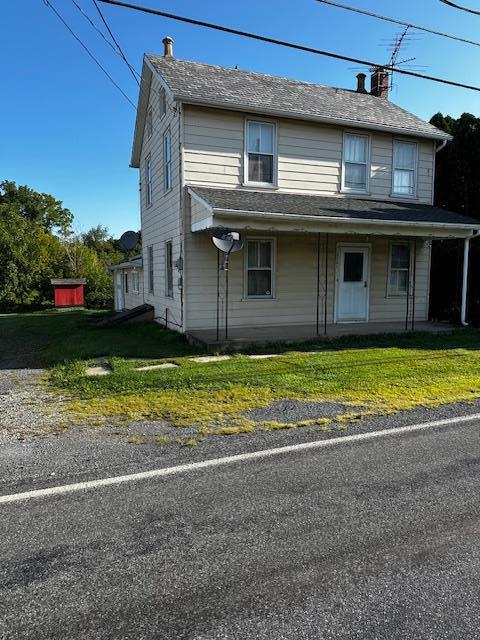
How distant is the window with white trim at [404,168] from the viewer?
13414 millimetres

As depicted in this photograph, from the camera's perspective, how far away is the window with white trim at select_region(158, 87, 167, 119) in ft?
41.6

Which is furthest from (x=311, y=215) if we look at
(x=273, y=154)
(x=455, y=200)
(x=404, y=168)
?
(x=455, y=200)

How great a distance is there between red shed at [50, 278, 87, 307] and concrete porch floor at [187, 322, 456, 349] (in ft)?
56.5

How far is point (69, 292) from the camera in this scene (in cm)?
2647

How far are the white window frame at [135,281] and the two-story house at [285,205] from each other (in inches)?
165

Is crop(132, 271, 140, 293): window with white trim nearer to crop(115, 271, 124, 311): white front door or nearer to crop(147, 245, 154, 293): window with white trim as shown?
crop(147, 245, 154, 293): window with white trim

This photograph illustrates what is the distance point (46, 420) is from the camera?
18.3 ft

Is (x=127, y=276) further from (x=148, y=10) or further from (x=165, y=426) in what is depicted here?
(x=165, y=426)

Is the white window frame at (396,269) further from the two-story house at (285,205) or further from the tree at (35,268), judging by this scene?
the tree at (35,268)

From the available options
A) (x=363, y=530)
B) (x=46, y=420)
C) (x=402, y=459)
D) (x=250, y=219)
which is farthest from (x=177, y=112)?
(x=363, y=530)

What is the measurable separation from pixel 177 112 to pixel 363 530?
413 inches

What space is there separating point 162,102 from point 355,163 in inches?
221

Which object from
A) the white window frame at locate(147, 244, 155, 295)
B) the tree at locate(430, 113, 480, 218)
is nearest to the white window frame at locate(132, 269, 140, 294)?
the white window frame at locate(147, 244, 155, 295)

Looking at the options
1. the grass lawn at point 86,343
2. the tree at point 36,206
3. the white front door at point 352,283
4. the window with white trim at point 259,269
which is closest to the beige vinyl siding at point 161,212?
the grass lawn at point 86,343
